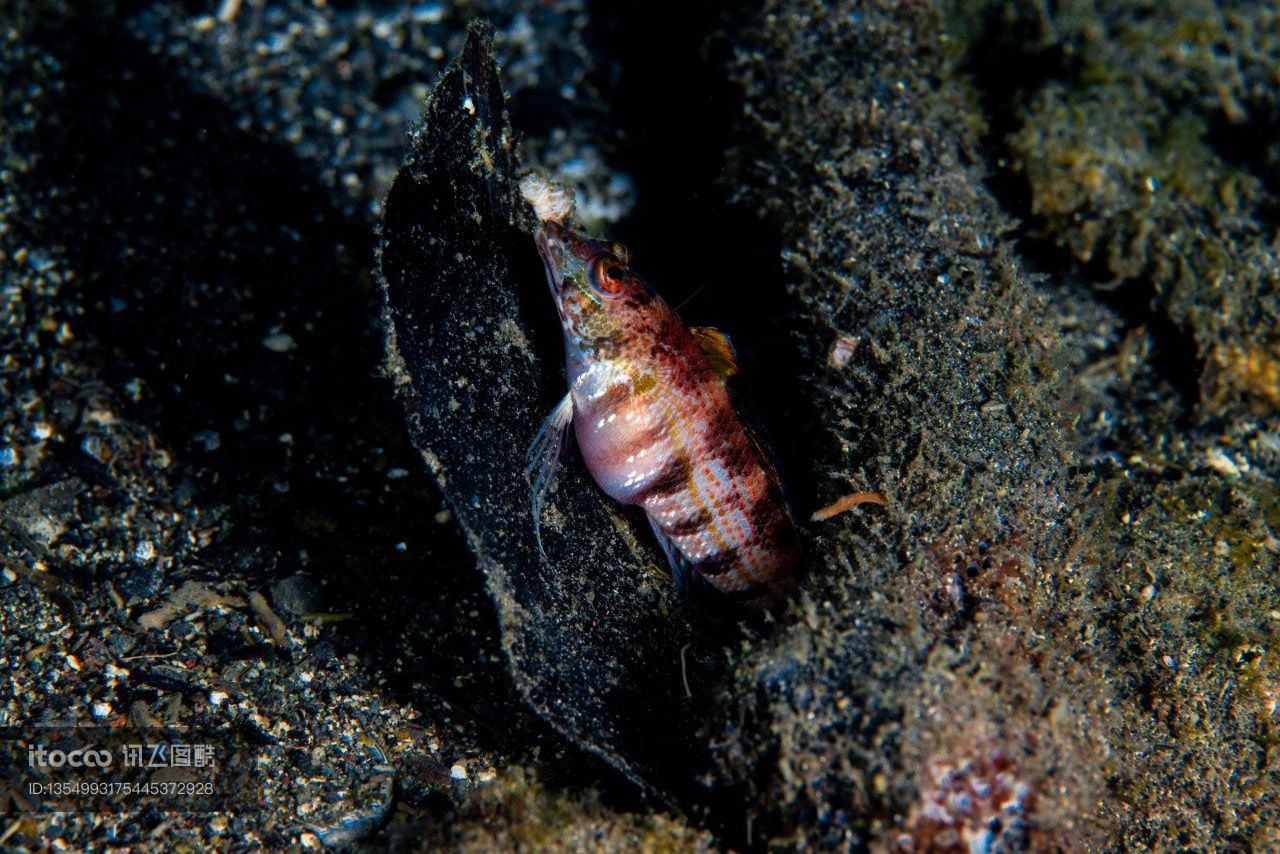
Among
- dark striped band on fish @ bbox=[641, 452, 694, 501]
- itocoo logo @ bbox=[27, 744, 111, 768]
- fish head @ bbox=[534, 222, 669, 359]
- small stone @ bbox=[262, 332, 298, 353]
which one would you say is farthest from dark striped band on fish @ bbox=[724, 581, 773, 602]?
small stone @ bbox=[262, 332, 298, 353]

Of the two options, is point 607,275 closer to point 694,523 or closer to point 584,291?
point 584,291

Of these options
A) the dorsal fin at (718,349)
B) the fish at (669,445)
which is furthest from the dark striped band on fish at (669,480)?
the dorsal fin at (718,349)

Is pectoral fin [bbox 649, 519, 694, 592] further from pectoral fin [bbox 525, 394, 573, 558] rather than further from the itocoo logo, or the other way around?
the itocoo logo

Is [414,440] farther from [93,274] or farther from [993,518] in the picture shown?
[93,274]

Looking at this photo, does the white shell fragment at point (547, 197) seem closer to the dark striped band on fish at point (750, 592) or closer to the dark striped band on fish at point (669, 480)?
the dark striped band on fish at point (669, 480)

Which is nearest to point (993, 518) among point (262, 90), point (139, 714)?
point (139, 714)

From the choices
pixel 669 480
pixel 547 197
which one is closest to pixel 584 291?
pixel 547 197
